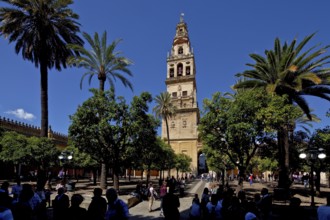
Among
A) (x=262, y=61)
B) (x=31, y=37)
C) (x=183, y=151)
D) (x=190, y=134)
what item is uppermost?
(x=31, y=37)

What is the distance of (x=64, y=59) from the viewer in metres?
23.7

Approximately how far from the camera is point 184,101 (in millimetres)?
63906

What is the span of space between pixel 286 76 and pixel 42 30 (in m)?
19.1

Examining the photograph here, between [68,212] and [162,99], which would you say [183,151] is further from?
[68,212]

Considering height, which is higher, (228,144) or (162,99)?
(162,99)

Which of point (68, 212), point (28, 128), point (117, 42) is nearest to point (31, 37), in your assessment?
point (117, 42)

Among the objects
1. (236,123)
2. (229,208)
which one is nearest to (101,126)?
(236,123)

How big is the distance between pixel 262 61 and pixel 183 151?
4388 cm

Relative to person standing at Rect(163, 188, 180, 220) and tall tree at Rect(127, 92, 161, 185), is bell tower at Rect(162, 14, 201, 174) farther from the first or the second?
person standing at Rect(163, 188, 180, 220)

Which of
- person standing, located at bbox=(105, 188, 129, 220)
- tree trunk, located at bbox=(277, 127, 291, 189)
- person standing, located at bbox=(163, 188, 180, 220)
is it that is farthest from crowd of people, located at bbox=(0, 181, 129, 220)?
tree trunk, located at bbox=(277, 127, 291, 189)

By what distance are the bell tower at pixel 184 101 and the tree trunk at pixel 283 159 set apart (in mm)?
42657

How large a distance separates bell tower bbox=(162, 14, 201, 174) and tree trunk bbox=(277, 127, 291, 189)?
4266cm

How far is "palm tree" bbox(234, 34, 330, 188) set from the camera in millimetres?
19094

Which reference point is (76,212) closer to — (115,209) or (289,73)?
(115,209)
